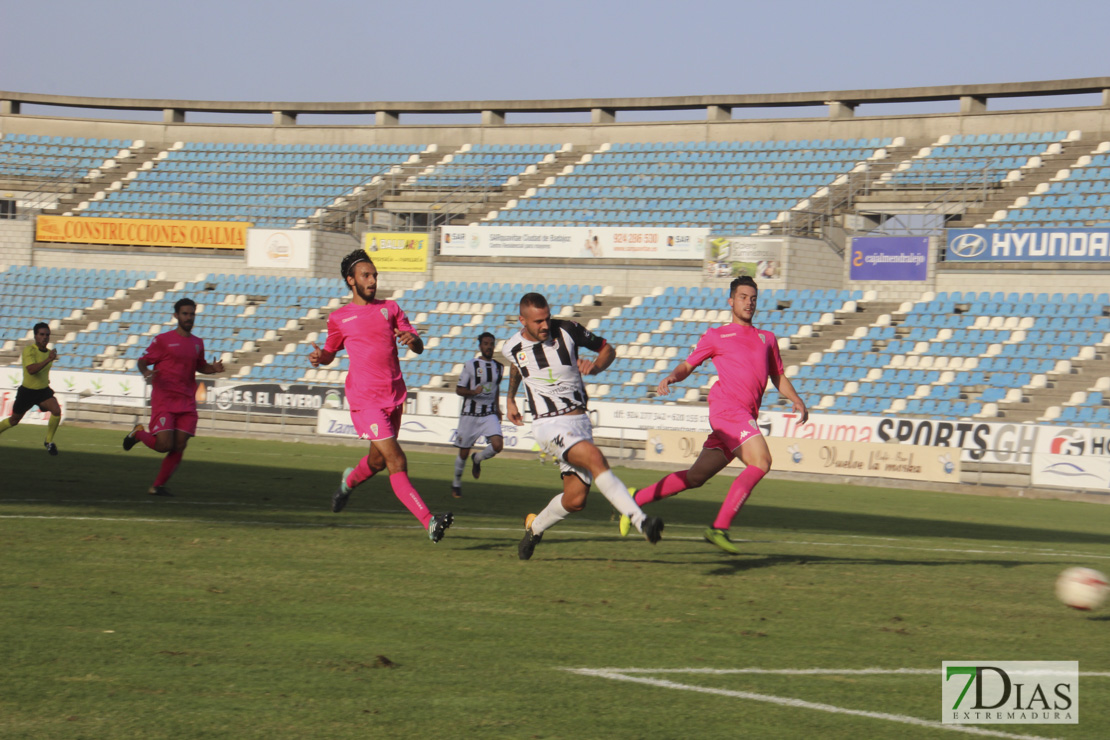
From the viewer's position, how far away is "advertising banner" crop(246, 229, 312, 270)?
142ft

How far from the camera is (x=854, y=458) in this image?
2617 centimetres

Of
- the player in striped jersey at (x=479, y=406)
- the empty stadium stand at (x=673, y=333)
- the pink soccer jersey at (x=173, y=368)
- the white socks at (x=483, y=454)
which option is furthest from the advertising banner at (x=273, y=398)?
the pink soccer jersey at (x=173, y=368)

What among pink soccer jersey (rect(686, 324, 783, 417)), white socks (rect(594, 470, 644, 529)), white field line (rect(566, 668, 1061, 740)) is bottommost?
white field line (rect(566, 668, 1061, 740))

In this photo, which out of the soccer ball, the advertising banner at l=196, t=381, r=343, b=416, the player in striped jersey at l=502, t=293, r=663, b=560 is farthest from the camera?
the advertising banner at l=196, t=381, r=343, b=416

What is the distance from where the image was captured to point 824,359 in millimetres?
33438

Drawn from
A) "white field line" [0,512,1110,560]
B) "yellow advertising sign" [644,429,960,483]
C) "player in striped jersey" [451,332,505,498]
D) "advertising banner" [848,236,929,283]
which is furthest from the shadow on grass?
"advertising banner" [848,236,929,283]

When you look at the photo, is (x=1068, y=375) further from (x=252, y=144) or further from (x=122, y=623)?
(x=252, y=144)

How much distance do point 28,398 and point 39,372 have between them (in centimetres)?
51

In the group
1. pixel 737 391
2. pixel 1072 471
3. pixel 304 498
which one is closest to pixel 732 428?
pixel 737 391

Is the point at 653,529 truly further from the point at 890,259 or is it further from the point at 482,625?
the point at 890,259

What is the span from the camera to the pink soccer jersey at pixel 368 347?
32.8ft

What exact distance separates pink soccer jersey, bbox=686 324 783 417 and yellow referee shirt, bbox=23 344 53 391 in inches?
558

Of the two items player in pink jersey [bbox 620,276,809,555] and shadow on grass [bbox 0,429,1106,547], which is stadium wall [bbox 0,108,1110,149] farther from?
player in pink jersey [bbox 620,276,809,555]

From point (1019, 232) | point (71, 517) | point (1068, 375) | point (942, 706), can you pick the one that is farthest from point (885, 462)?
point (942, 706)
